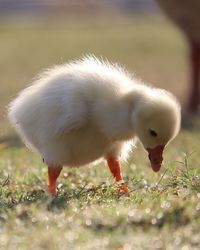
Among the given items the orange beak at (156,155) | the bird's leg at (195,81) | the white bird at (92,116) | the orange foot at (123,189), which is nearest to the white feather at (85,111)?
the white bird at (92,116)

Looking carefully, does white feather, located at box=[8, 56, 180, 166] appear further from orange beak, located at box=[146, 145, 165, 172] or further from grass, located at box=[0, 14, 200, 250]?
grass, located at box=[0, 14, 200, 250]

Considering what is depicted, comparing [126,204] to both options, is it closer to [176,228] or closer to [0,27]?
[176,228]

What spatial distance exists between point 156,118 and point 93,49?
15.2m

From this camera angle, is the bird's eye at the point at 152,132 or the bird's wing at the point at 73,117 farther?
the bird's wing at the point at 73,117

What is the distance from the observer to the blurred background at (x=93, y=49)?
13659mm

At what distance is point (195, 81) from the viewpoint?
1054cm

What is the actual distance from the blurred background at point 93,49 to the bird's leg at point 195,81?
550 millimetres

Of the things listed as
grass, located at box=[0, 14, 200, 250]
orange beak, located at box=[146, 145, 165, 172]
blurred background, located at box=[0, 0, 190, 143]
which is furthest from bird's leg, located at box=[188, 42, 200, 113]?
orange beak, located at box=[146, 145, 165, 172]

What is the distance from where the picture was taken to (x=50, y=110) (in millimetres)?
5059

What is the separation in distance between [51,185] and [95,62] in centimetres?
88

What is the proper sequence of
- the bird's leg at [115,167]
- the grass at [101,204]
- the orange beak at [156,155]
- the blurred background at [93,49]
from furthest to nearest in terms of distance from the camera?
1. the blurred background at [93,49]
2. the bird's leg at [115,167]
3. the orange beak at [156,155]
4. the grass at [101,204]

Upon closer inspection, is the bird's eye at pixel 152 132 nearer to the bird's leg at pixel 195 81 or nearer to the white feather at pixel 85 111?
the white feather at pixel 85 111

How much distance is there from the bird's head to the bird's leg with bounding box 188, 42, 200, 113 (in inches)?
215

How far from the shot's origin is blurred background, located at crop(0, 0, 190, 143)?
13.7 metres
